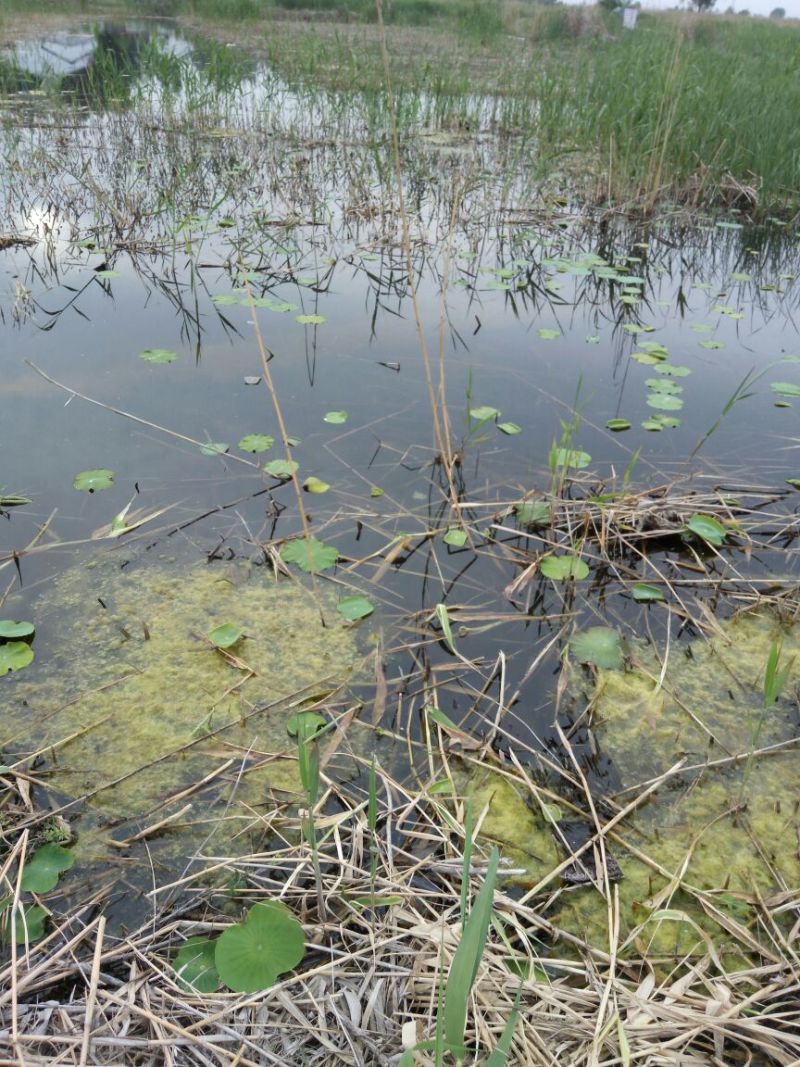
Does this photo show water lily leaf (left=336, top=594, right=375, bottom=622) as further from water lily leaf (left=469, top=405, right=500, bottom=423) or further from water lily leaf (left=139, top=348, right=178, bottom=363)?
water lily leaf (left=139, top=348, right=178, bottom=363)

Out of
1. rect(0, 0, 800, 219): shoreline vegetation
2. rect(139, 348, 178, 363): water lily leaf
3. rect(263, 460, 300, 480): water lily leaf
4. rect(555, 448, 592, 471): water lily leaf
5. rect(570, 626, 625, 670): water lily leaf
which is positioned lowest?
rect(570, 626, 625, 670): water lily leaf

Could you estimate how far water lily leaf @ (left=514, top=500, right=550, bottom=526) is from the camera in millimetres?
1771

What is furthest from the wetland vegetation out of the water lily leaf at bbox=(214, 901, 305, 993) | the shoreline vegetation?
the shoreline vegetation

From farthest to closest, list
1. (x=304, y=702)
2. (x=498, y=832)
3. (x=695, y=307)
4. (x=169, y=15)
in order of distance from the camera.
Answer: (x=169, y=15) < (x=695, y=307) < (x=304, y=702) < (x=498, y=832)

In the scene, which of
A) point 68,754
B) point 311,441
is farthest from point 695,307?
point 68,754

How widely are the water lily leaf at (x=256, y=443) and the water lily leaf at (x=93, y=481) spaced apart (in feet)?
1.06

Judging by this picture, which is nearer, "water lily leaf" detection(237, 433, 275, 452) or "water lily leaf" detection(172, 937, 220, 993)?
"water lily leaf" detection(172, 937, 220, 993)

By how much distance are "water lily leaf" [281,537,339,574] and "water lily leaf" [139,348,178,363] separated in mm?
1010

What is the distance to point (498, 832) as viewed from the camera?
112 centimetres

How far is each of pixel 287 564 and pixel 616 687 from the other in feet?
2.32

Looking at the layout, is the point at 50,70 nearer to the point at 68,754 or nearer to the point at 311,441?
the point at 311,441

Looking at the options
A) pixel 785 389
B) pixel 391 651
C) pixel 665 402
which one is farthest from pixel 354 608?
pixel 785 389

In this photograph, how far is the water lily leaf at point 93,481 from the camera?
5.91 feet

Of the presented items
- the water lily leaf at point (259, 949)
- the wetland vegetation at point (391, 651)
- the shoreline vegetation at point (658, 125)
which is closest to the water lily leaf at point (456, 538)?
the wetland vegetation at point (391, 651)
